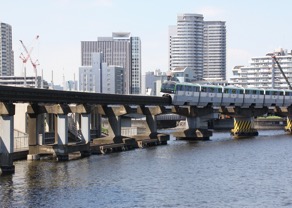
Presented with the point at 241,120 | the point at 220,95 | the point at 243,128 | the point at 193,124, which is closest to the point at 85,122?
the point at 193,124

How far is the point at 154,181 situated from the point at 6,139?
51.0 feet

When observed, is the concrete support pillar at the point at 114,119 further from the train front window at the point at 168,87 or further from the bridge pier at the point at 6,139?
the bridge pier at the point at 6,139

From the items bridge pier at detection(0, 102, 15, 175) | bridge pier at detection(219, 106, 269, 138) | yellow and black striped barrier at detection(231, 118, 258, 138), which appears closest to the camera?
bridge pier at detection(0, 102, 15, 175)

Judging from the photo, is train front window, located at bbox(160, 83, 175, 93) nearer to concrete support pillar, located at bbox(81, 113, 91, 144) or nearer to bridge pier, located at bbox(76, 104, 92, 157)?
bridge pier, located at bbox(76, 104, 92, 157)

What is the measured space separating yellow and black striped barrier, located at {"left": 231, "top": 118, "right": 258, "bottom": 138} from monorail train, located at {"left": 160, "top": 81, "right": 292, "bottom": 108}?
3735 mm

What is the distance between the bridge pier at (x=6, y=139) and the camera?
63.2 meters

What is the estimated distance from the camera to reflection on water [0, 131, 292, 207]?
4900 centimetres

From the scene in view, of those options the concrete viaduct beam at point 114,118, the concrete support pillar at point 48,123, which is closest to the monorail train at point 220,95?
the concrete viaduct beam at point 114,118

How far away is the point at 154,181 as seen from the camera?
6034cm

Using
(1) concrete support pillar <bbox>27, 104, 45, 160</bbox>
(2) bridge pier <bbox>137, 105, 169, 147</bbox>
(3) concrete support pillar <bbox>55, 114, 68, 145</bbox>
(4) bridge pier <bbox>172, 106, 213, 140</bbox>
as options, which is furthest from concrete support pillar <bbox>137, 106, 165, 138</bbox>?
(1) concrete support pillar <bbox>27, 104, 45, 160</bbox>

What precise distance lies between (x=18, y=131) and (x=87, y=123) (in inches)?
414

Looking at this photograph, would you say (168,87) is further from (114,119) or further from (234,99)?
(114,119)

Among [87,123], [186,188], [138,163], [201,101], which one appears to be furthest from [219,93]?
[186,188]

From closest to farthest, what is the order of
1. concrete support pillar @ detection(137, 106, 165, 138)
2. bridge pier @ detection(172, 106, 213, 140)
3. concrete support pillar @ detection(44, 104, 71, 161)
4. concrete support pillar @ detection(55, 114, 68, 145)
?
concrete support pillar @ detection(44, 104, 71, 161)
concrete support pillar @ detection(55, 114, 68, 145)
concrete support pillar @ detection(137, 106, 165, 138)
bridge pier @ detection(172, 106, 213, 140)
